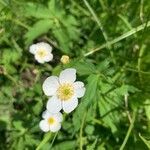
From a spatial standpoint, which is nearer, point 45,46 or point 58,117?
point 58,117

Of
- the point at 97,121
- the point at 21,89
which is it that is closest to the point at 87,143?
the point at 97,121

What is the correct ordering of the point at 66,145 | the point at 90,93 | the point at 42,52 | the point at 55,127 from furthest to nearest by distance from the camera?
the point at 42,52, the point at 66,145, the point at 55,127, the point at 90,93

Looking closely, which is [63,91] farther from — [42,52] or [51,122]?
[42,52]

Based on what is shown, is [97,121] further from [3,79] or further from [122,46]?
[3,79]

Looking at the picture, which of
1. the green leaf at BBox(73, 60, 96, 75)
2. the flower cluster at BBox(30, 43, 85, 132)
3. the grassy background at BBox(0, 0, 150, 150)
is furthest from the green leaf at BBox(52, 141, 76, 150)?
the green leaf at BBox(73, 60, 96, 75)

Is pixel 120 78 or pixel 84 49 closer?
pixel 120 78

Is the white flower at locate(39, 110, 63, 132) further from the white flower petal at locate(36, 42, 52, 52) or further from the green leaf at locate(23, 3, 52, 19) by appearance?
the green leaf at locate(23, 3, 52, 19)

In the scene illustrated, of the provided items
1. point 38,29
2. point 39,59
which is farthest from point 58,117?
point 38,29
